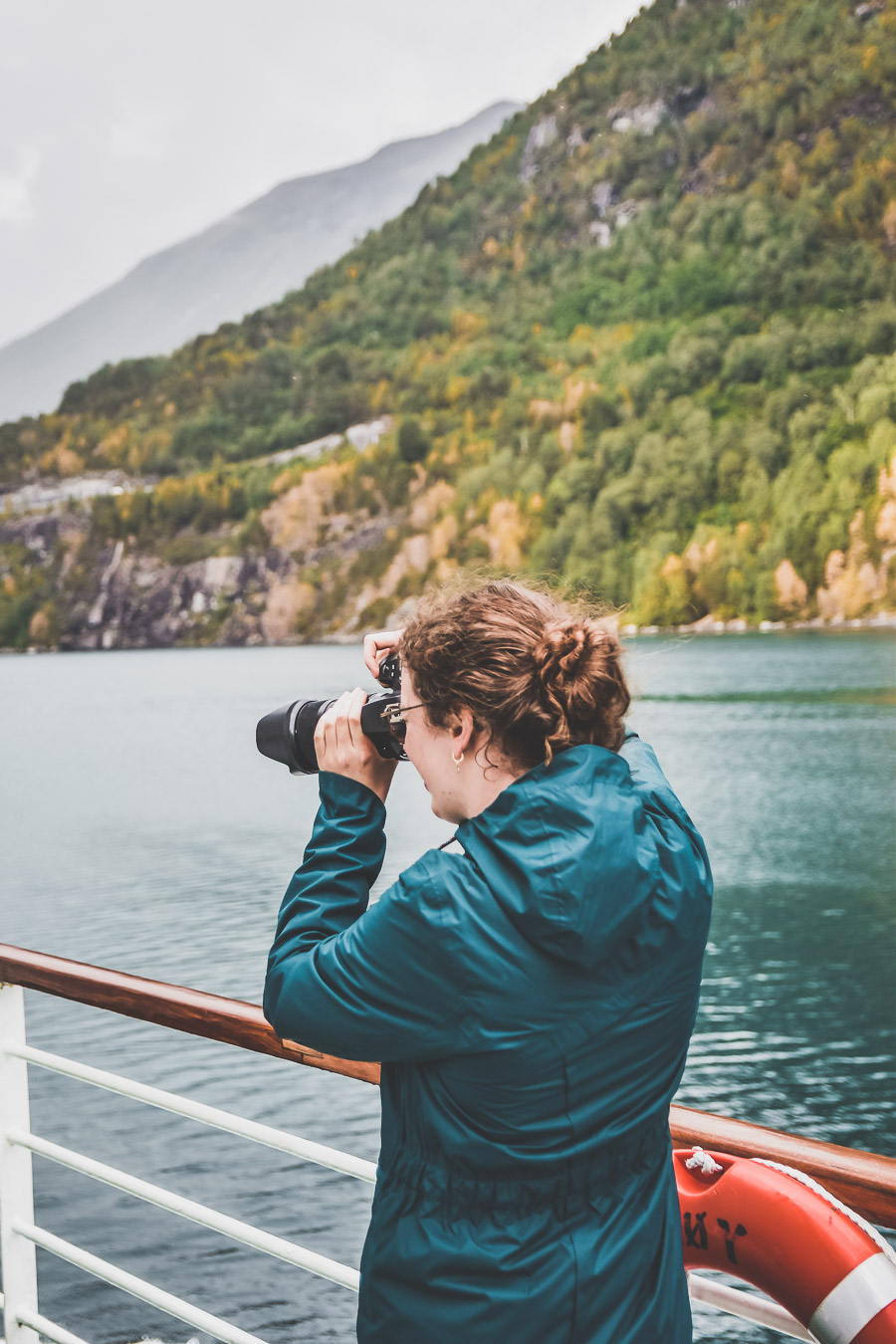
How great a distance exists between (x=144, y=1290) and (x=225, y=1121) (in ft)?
1.03

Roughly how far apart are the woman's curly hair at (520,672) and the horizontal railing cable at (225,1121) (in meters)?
0.41

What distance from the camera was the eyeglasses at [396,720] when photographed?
73 cm

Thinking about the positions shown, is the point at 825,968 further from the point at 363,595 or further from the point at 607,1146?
the point at 363,595

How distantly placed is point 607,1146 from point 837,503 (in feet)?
205

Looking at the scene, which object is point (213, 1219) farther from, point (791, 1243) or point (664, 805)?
point (664, 805)

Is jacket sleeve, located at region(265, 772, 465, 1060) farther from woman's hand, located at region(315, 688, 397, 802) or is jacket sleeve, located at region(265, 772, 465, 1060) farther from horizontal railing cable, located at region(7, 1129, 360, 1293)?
horizontal railing cable, located at region(7, 1129, 360, 1293)

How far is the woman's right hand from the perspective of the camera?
846mm

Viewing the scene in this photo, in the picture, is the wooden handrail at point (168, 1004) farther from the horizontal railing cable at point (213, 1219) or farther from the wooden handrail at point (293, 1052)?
the horizontal railing cable at point (213, 1219)

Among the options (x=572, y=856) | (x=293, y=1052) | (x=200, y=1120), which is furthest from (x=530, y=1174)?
(x=200, y=1120)

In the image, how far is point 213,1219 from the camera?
1.14 meters

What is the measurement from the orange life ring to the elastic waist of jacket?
0.13 m

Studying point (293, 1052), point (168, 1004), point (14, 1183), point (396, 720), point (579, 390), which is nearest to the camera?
point (396, 720)

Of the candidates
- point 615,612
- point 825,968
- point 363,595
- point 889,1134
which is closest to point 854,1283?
point 615,612

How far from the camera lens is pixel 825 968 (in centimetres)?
1091
